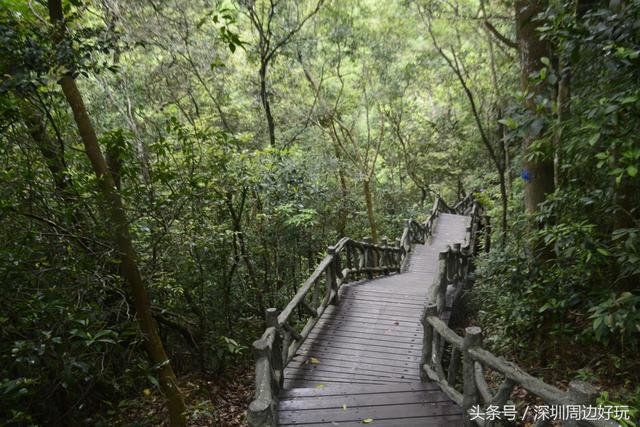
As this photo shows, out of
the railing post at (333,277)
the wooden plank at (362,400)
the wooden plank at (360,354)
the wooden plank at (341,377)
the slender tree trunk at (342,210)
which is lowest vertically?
the wooden plank at (341,377)

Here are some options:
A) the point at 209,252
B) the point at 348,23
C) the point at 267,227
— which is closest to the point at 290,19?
the point at 348,23

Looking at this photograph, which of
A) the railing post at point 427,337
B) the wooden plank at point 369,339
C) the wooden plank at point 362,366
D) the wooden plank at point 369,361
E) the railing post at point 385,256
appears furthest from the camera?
the railing post at point 385,256

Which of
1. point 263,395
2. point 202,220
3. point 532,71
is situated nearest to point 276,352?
point 263,395

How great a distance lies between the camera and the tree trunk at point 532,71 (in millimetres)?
5426

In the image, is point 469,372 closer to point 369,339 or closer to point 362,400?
point 362,400

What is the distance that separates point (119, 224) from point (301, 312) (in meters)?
8.03

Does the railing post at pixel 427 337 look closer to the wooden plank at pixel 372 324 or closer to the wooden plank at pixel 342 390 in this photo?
the wooden plank at pixel 342 390

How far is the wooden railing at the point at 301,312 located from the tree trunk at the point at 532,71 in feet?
12.0

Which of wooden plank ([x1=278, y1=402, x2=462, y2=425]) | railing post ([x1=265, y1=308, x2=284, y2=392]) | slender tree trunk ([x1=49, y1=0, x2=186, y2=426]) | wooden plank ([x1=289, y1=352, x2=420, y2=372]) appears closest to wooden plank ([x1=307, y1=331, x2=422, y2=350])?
wooden plank ([x1=289, y1=352, x2=420, y2=372])

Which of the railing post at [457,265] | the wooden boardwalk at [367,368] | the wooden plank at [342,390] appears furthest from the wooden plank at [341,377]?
the railing post at [457,265]

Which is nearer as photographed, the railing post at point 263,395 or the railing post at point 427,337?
the railing post at point 263,395

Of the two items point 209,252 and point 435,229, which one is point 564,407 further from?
point 435,229

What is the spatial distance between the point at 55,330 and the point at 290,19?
10031 millimetres

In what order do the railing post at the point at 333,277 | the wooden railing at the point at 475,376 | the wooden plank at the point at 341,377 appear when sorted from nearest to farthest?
the wooden railing at the point at 475,376
the wooden plank at the point at 341,377
the railing post at the point at 333,277
